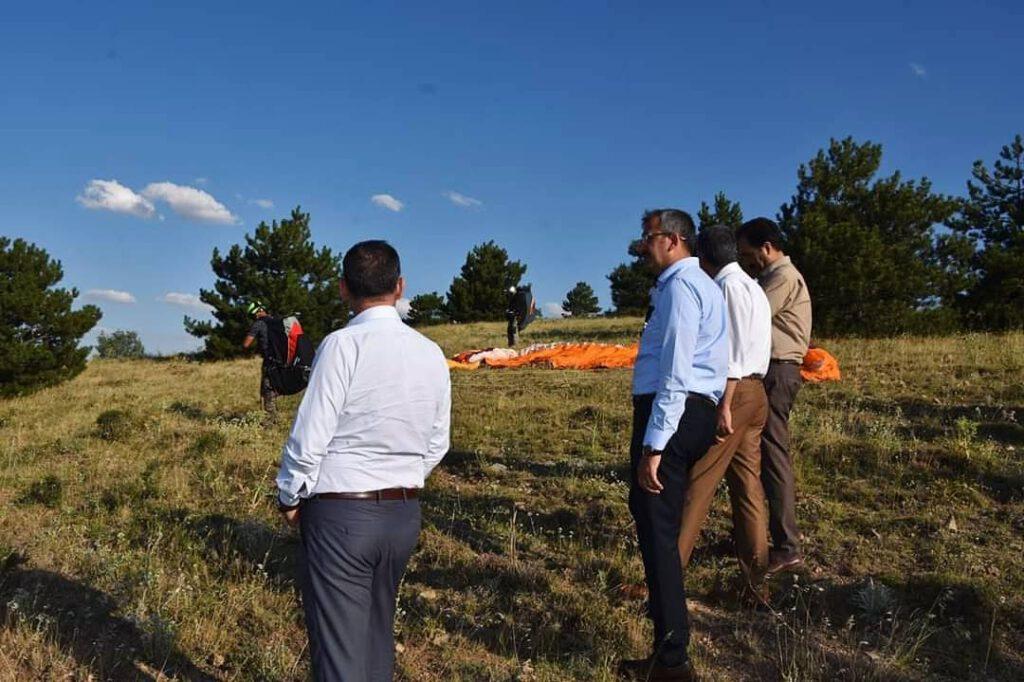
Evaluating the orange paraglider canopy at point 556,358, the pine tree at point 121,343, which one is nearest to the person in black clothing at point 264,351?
the orange paraglider canopy at point 556,358

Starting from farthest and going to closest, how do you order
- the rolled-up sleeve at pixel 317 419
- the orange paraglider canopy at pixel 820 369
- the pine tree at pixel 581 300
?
the pine tree at pixel 581 300
the orange paraglider canopy at pixel 820 369
the rolled-up sleeve at pixel 317 419

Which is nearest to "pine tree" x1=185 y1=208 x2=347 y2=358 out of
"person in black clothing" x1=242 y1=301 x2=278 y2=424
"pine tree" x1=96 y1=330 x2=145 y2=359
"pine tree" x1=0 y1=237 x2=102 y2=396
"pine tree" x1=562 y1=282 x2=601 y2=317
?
"pine tree" x1=0 y1=237 x2=102 y2=396

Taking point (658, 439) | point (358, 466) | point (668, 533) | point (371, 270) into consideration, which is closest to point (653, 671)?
point (668, 533)

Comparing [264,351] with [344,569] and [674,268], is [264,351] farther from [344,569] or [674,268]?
[344,569]

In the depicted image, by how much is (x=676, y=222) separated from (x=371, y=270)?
1.45 meters

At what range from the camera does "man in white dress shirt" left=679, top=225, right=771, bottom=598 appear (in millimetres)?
3627

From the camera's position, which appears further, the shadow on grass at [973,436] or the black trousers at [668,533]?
the shadow on grass at [973,436]

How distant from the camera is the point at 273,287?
2844 cm

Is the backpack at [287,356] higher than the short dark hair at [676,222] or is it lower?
lower

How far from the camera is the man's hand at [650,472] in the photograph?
9.59ft

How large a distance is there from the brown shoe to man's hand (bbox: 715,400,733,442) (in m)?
1.14

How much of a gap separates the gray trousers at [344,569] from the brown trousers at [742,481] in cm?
174

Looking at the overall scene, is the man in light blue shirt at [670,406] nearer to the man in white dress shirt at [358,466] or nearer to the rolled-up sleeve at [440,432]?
the rolled-up sleeve at [440,432]

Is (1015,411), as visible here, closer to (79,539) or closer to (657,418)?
(657,418)
